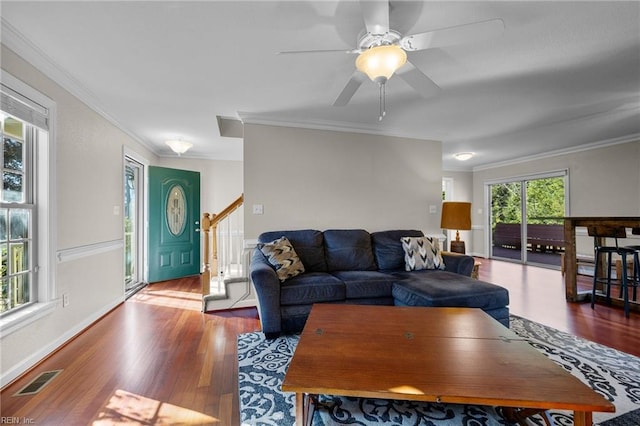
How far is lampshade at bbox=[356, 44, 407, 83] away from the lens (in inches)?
62.2

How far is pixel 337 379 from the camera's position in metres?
1.16

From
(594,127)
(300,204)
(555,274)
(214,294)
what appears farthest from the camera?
(555,274)

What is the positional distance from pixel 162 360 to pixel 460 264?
10.1 ft

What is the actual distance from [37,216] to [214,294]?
70.5 inches

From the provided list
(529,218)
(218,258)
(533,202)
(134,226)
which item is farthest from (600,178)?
(134,226)

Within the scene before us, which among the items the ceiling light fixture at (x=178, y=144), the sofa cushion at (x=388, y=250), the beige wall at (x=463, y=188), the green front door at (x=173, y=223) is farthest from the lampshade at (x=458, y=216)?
the ceiling light fixture at (x=178, y=144)

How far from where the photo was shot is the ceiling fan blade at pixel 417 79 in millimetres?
1804

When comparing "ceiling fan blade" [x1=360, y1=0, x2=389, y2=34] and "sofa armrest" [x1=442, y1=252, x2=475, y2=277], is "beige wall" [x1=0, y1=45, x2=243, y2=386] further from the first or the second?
"sofa armrest" [x1=442, y1=252, x2=475, y2=277]

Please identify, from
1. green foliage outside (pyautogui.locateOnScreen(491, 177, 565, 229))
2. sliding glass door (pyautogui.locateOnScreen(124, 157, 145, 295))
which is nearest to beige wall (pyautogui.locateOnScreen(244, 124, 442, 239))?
sliding glass door (pyautogui.locateOnScreen(124, 157, 145, 295))

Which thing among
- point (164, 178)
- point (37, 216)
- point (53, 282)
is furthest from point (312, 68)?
point (164, 178)

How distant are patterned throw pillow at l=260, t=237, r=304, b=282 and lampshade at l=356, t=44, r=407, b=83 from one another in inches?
74.0

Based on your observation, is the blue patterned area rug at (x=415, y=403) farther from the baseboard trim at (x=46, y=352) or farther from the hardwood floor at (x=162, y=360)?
the baseboard trim at (x=46, y=352)

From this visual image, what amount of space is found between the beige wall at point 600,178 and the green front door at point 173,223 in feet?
22.9

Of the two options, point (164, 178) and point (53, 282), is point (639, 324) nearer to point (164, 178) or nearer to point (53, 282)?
point (53, 282)
